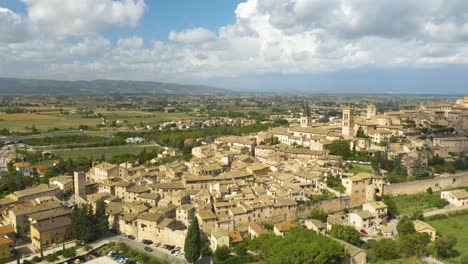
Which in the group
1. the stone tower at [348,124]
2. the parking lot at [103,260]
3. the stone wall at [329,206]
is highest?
the stone tower at [348,124]

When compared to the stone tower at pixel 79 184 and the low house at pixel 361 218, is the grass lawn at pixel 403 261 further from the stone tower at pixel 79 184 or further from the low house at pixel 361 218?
the stone tower at pixel 79 184

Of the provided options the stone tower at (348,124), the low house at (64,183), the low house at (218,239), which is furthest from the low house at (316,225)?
the stone tower at (348,124)

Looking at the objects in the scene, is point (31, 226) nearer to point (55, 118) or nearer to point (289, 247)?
point (289, 247)

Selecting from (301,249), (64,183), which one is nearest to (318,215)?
(301,249)

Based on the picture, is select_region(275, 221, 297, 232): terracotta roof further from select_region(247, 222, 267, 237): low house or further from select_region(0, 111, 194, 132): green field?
select_region(0, 111, 194, 132): green field

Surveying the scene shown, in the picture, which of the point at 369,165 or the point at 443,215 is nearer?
the point at 443,215

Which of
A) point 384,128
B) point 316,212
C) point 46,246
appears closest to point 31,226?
point 46,246
